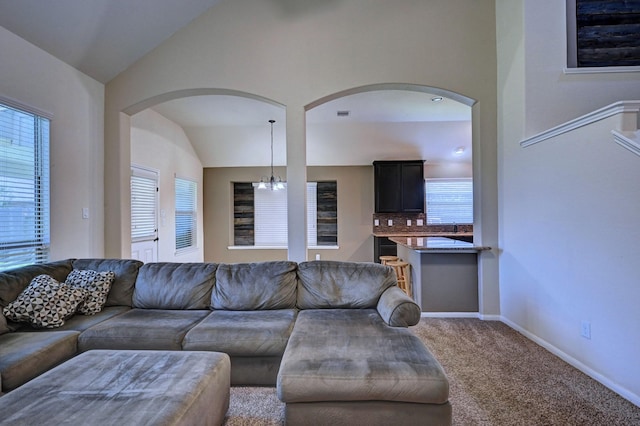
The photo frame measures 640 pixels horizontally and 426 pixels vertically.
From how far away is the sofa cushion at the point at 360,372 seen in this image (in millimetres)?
1653

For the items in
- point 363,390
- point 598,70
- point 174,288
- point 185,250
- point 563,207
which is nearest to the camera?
point 363,390

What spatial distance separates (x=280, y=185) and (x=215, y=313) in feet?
12.3

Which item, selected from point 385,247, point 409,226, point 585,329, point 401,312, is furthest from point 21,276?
point 409,226

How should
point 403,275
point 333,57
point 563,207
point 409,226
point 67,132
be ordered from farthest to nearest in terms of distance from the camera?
point 409,226 → point 403,275 → point 333,57 → point 67,132 → point 563,207

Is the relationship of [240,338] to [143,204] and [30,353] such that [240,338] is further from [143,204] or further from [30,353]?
[143,204]

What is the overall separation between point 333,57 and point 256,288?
2767mm

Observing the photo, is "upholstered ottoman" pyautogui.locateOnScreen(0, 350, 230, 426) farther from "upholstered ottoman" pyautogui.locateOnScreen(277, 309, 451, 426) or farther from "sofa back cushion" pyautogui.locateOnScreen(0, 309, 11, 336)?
"sofa back cushion" pyautogui.locateOnScreen(0, 309, 11, 336)

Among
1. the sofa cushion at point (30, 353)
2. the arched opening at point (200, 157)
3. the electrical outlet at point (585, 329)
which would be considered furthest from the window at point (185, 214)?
the electrical outlet at point (585, 329)

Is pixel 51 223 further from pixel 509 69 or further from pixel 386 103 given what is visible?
pixel 509 69

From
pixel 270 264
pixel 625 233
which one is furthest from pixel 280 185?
pixel 625 233

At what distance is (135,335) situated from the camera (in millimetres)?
2303

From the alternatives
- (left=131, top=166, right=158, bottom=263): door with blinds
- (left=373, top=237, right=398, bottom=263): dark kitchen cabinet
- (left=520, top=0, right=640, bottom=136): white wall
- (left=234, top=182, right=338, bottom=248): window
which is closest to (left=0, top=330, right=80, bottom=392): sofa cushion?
(left=131, top=166, right=158, bottom=263): door with blinds

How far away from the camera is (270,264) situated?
118 inches

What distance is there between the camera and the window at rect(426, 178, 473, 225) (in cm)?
702
